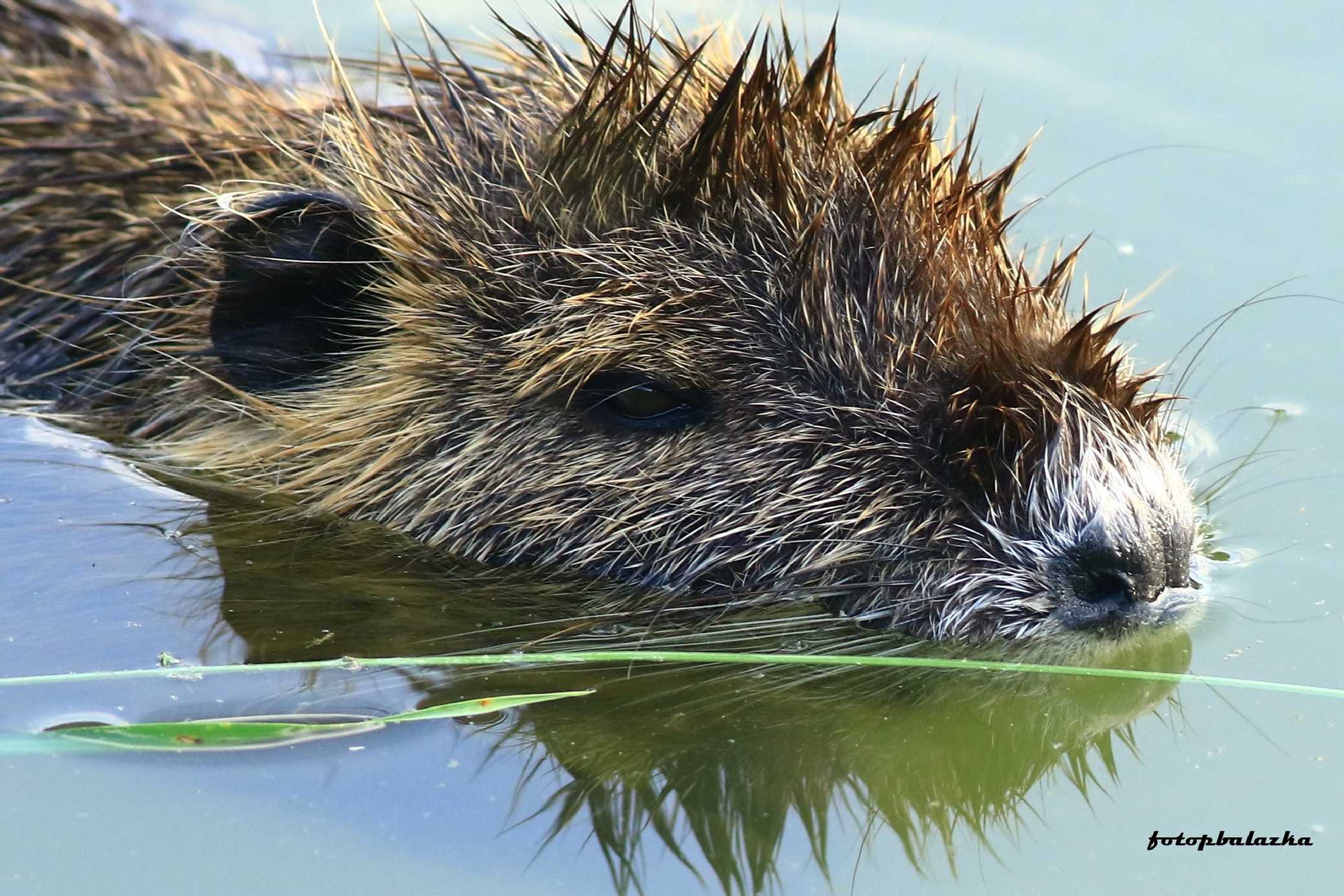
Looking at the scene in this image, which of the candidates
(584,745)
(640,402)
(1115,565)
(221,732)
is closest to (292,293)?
(640,402)

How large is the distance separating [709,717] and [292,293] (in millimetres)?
1500

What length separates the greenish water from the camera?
10.6 ft

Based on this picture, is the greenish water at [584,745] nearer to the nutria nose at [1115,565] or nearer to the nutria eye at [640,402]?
the nutria nose at [1115,565]

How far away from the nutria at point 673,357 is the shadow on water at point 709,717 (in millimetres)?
124

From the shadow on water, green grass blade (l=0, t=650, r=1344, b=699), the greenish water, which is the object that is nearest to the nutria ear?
the greenish water

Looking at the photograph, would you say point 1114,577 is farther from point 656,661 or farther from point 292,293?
point 292,293

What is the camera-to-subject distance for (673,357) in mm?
3852

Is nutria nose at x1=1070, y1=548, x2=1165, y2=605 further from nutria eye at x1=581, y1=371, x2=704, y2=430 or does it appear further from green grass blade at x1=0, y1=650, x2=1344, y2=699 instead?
nutria eye at x1=581, y1=371, x2=704, y2=430

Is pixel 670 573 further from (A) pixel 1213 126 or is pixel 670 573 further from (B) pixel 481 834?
(A) pixel 1213 126

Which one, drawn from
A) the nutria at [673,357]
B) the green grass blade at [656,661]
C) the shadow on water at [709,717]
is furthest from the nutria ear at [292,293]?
the green grass blade at [656,661]

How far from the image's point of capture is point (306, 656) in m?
3.74

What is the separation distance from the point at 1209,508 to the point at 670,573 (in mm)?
1650

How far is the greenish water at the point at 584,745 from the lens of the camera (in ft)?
10.6

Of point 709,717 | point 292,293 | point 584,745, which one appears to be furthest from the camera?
point 292,293
